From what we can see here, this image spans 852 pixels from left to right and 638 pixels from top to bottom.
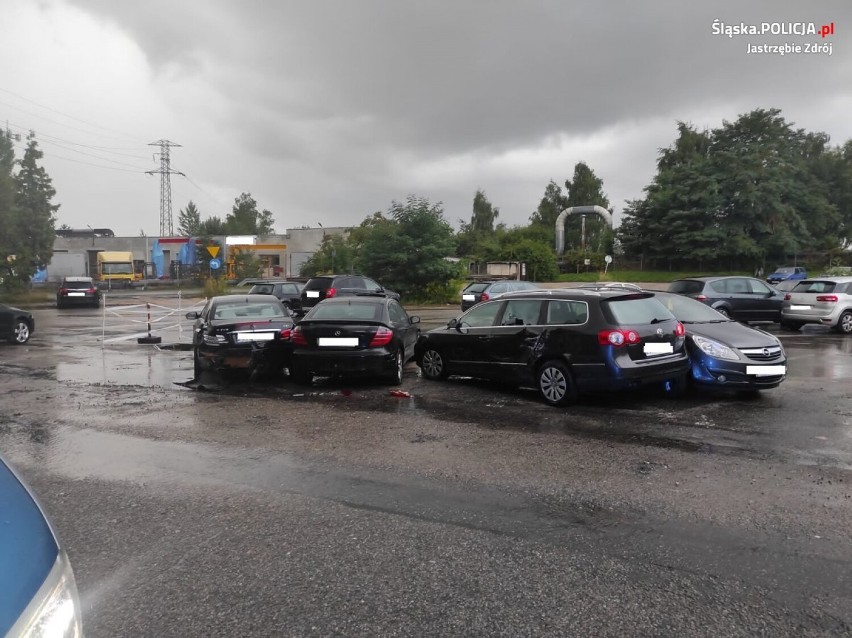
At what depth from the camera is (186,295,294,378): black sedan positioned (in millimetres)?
10172

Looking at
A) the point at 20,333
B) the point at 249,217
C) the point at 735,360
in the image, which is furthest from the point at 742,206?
the point at 249,217

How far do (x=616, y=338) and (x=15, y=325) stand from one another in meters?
15.8

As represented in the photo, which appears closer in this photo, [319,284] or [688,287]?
[688,287]

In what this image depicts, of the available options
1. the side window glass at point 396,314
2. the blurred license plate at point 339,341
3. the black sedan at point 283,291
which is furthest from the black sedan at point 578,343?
the black sedan at point 283,291

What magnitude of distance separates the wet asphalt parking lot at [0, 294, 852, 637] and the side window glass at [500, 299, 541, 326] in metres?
1.12

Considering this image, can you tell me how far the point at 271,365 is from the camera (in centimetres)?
1052

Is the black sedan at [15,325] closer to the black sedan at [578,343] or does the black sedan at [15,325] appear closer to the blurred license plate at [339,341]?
the blurred license plate at [339,341]

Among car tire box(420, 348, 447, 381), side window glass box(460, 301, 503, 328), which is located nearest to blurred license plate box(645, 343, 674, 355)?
side window glass box(460, 301, 503, 328)

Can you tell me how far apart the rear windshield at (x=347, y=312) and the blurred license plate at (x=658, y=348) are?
407cm

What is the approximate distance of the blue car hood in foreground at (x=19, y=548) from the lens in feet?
5.07

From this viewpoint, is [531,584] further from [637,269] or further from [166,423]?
[637,269]

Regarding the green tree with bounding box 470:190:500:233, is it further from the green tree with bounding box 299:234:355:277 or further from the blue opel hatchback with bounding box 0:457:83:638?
the blue opel hatchback with bounding box 0:457:83:638

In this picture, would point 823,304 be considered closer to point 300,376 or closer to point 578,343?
point 578,343

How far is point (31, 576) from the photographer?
1670 millimetres
